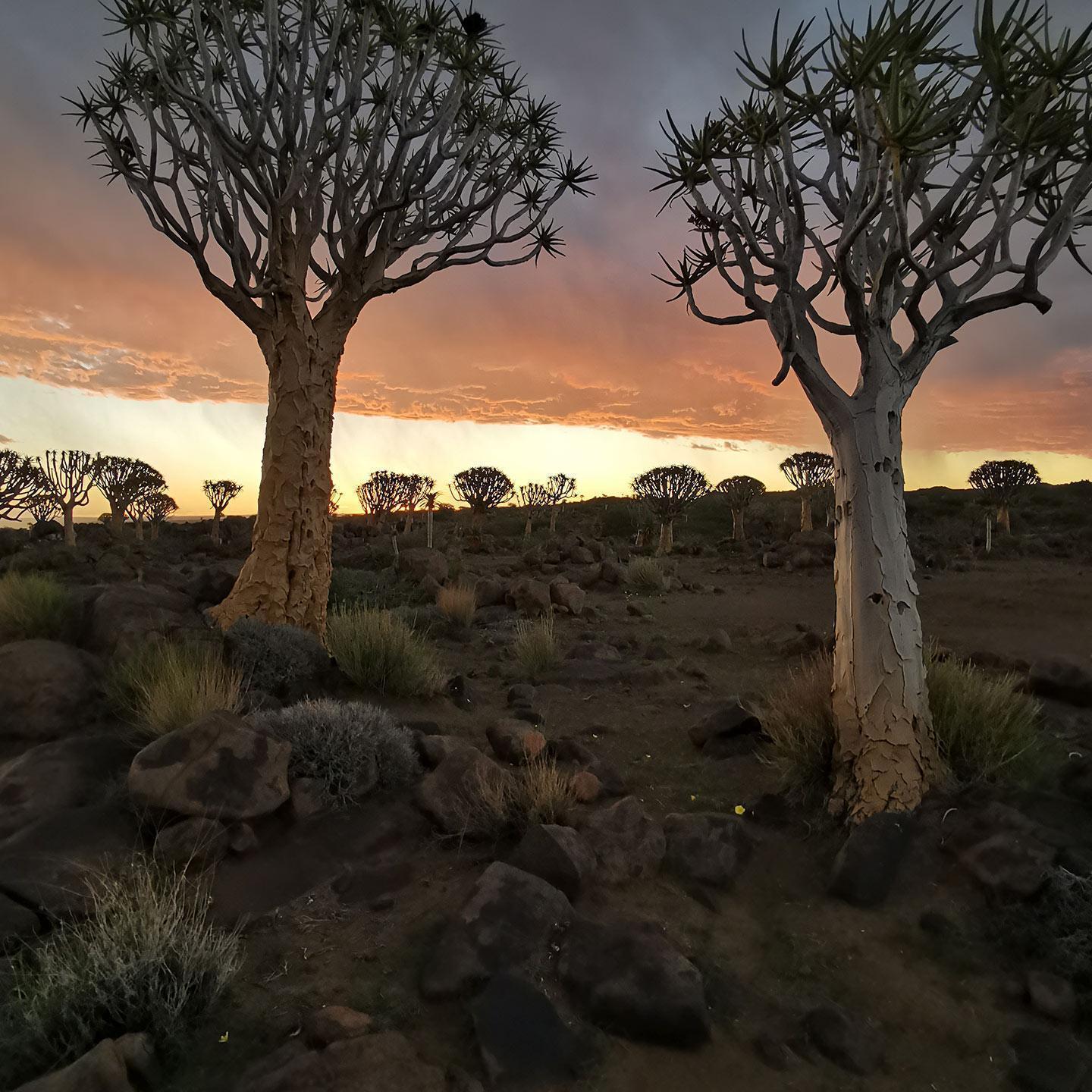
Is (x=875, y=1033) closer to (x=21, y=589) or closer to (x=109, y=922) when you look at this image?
(x=109, y=922)

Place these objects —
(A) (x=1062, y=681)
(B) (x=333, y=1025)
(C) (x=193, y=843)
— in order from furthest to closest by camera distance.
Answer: (A) (x=1062, y=681)
(C) (x=193, y=843)
(B) (x=333, y=1025)

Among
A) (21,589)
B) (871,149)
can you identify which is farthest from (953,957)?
(21,589)

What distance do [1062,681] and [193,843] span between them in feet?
26.1

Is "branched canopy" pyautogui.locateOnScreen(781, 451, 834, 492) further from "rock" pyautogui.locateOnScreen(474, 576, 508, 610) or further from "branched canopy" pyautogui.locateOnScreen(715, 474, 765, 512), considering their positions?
"rock" pyautogui.locateOnScreen(474, 576, 508, 610)

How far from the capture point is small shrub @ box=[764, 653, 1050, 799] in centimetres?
530

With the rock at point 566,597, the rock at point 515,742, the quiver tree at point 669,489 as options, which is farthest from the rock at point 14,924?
the quiver tree at point 669,489

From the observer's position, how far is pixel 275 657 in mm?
7750

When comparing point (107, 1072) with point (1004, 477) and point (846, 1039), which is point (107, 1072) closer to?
point (846, 1039)

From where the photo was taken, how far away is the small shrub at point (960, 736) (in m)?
5.30

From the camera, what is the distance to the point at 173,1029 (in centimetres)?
311

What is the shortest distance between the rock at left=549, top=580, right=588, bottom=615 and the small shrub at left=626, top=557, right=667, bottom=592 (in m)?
4.34

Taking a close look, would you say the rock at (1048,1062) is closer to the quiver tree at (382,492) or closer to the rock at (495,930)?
the rock at (495,930)

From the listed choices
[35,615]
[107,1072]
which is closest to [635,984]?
[107,1072]

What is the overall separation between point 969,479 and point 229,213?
35006 millimetres
